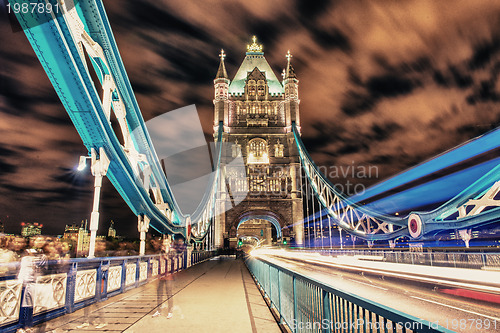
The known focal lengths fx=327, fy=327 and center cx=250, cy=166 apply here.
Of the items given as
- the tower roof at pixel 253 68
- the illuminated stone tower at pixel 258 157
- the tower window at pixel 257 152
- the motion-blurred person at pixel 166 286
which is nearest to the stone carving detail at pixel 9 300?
the motion-blurred person at pixel 166 286

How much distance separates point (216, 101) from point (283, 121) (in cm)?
1243

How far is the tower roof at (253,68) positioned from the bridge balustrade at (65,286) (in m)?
53.1

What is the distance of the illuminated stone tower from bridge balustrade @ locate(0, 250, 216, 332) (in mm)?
42321

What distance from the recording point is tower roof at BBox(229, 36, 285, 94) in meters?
60.2

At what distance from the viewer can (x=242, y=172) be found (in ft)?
175

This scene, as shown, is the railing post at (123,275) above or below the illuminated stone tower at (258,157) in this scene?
below

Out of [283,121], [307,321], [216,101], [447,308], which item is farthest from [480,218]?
[216,101]

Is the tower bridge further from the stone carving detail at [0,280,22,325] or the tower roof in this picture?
the tower roof

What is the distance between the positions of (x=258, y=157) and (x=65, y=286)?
4838 centimetres

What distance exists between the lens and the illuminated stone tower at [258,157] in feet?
170

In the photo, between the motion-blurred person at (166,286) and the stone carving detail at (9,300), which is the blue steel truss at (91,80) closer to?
the motion-blurred person at (166,286)

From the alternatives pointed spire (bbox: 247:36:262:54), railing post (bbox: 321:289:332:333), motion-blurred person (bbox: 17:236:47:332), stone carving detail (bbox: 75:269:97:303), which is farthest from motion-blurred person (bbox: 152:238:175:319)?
pointed spire (bbox: 247:36:262:54)

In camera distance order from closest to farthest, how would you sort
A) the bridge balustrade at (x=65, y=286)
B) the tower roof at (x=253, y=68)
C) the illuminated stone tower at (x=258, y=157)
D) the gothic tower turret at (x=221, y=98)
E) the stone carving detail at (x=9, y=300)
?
the stone carving detail at (x=9, y=300) → the bridge balustrade at (x=65, y=286) → the illuminated stone tower at (x=258, y=157) → the gothic tower turret at (x=221, y=98) → the tower roof at (x=253, y=68)

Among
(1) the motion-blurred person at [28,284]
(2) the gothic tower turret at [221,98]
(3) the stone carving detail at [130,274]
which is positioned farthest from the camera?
(2) the gothic tower turret at [221,98]
